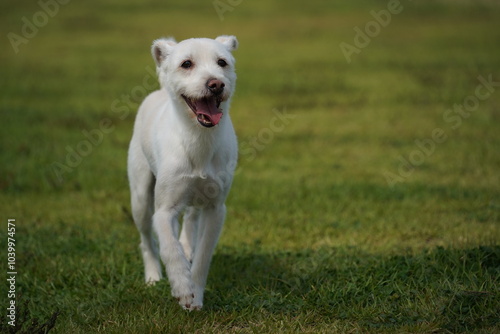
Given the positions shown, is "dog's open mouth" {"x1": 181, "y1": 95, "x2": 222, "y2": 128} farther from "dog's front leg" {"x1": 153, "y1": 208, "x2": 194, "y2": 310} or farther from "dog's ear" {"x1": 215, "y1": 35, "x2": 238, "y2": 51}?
"dog's front leg" {"x1": 153, "y1": 208, "x2": 194, "y2": 310}

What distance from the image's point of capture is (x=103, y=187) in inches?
401

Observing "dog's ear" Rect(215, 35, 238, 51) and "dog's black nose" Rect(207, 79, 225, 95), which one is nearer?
"dog's black nose" Rect(207, 79, 225, 95)

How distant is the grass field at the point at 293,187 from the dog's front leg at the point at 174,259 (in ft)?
0.61

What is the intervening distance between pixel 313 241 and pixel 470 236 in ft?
5.31

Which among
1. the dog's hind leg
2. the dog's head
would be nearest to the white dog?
the dog's head

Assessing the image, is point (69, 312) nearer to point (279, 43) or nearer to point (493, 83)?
point (493, 83)

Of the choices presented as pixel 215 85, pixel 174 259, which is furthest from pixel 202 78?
pixel 174 259

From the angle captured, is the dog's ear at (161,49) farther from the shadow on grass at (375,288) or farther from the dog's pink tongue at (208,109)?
the shadow on grass at (375,288)

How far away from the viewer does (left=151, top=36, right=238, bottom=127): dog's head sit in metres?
5.18

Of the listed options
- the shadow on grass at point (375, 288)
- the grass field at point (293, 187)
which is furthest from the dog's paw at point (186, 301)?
the shadow on grass at point (375, 288)

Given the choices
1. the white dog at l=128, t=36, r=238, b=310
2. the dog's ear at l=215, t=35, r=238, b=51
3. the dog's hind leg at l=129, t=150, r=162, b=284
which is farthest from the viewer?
the dog's hind leg at l=129, t=150, r=162, b=284

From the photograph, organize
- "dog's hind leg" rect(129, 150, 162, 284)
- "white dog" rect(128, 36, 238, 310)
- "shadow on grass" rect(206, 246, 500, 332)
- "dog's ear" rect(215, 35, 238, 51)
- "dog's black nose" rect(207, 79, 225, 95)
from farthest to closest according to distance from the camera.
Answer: "dog's hind leg" rect(129, 150, 162, 284)
"dog's ear" rect(215, 35, 238, 51)
"white dog" rect(128, 36, 238, 310)
"dog's black nose" rect(207, 79, 225, 95)
"shadow on grass" rect(206, 246, 500, 332)

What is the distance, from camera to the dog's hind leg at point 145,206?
6.55 meters

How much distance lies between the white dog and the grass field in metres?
0.37
